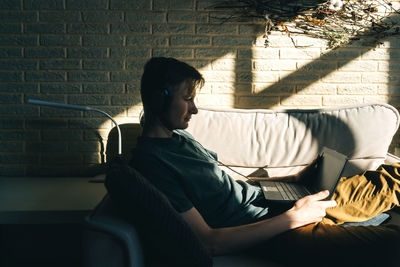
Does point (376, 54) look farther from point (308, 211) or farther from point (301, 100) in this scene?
point (308, 211)

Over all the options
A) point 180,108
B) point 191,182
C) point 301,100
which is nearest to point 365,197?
point 191,182

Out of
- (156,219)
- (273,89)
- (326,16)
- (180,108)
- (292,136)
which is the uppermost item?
(326,16)

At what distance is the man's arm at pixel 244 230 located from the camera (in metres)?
1.19

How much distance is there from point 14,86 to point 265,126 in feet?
5.81

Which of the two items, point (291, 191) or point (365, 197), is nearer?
point (365, 197)

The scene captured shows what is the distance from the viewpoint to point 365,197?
1507 millimetres

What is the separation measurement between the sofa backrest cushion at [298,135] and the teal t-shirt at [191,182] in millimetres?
466

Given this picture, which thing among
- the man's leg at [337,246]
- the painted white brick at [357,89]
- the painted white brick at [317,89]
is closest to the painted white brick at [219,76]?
the painted white brick at [317,89]

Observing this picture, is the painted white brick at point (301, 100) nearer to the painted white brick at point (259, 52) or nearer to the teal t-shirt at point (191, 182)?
the painted white brick at point (259, 52)

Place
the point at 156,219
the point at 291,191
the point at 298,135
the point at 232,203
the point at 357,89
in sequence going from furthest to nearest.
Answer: the point at 357,89 → the point at 298,135 → the point at 291,191 → the point at 232,203 → the point at 156,219

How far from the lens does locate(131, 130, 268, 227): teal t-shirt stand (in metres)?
1.23

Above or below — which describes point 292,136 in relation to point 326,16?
below

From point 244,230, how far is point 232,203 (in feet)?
0.63

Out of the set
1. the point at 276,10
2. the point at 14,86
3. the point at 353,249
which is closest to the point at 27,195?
the point at 14,86
